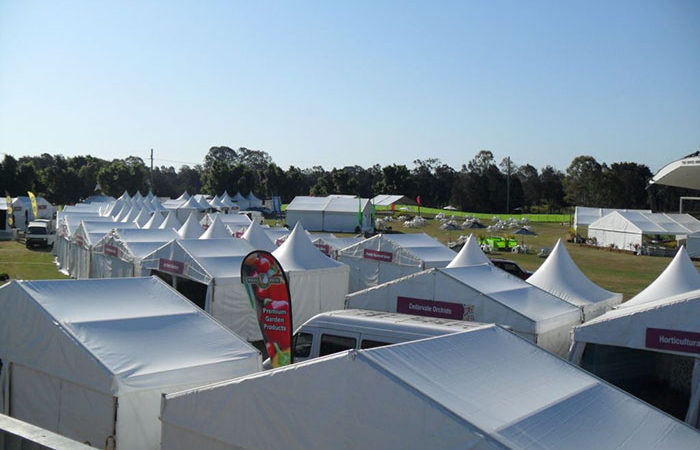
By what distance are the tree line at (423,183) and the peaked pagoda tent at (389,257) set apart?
55.3 m

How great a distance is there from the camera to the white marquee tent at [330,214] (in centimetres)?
5344

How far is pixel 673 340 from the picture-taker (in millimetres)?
9430

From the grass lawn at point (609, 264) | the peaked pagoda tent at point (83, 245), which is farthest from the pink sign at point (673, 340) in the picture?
the peaked pagoda tent at point (83, 245)

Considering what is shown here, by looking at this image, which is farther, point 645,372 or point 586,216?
point 586,216

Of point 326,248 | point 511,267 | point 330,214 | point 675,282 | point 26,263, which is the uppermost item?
point 330,214

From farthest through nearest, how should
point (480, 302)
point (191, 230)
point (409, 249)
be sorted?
point (191, 230) < point (409, 249) < point (480, 302)

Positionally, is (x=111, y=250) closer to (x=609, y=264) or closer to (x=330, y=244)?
(x=330, y=244)

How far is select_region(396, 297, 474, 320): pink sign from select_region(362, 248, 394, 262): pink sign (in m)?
7.64

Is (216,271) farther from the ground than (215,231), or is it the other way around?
(215,231)

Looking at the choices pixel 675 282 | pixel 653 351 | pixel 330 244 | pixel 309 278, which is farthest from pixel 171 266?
pixel 675 282

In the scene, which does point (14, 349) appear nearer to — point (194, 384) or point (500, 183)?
point (194, 384)

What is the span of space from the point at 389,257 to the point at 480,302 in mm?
8443

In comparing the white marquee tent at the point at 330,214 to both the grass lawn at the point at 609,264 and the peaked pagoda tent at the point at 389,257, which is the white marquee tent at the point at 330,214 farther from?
the peaked pagoda tent at the point at 389,257

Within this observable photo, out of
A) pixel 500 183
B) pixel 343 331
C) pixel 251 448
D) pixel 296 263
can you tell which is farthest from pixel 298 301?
pixel 500 183
